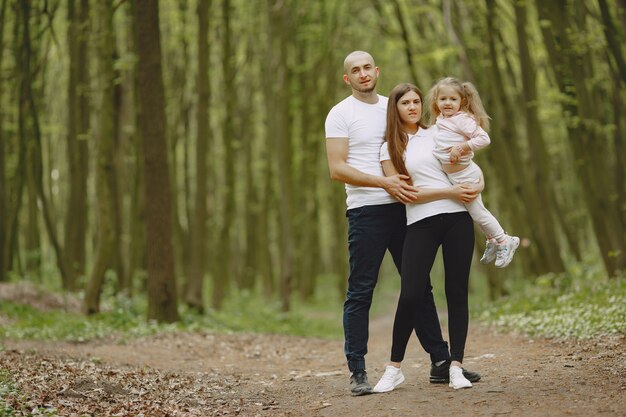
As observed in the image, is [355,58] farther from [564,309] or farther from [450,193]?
[564,309]

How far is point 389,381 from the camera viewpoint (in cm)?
634

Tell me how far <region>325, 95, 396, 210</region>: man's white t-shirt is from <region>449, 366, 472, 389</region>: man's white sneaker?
1.43 meters

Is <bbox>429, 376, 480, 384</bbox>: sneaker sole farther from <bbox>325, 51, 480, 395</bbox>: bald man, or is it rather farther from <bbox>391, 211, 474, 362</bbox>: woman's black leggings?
<bbox>325, 51, 480, 395</bbox>: bald man

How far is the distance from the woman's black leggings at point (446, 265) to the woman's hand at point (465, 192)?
0.15 m

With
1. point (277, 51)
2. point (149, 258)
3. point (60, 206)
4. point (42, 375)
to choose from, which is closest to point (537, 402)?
point (42, 375)

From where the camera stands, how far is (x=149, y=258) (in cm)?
1287

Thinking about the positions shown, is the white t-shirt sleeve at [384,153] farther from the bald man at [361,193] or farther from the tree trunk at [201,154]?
the tree trunk at [201,154]

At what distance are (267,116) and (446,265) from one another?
15.1m

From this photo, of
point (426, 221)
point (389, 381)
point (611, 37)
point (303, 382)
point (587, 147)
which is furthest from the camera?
point (587, 147)

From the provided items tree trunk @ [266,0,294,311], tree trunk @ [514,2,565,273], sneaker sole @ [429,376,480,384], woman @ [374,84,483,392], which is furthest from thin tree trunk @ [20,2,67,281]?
sneaker sole @ [429,376,480,384]

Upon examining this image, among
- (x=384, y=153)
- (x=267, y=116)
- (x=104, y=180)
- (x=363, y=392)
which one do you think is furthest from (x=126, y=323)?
(x=267, y=116)

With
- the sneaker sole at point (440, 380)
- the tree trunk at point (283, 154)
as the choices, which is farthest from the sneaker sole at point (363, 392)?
the tree trunk at point (283, 154)

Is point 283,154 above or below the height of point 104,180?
above

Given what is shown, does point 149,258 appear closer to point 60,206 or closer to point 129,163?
point 129,163
